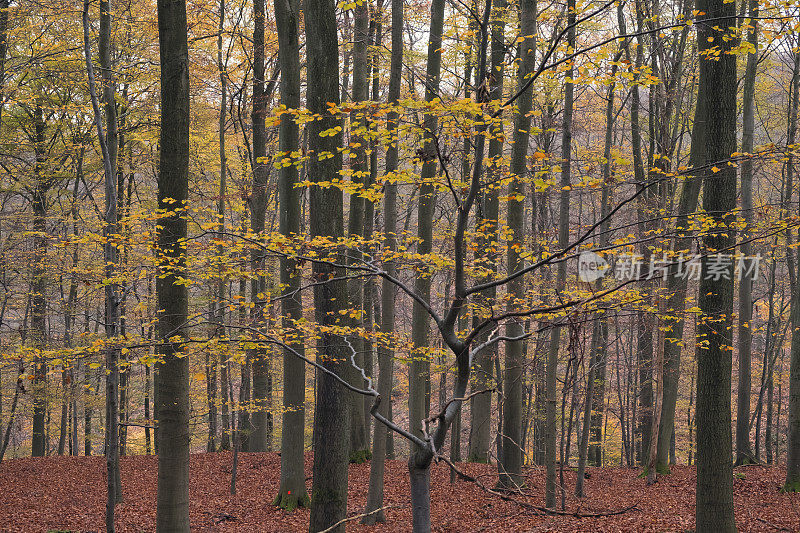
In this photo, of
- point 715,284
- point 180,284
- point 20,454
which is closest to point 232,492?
point 180,284

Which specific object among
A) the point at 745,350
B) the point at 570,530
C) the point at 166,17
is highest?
the point at 166,17

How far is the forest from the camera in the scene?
4.67 metres

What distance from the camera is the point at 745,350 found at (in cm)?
1296

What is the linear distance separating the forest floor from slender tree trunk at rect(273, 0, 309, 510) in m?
0.64

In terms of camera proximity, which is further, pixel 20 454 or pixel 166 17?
pixel 20 454

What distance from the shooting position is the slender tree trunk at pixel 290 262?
8789mm

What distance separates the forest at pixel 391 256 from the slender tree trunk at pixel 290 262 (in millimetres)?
52

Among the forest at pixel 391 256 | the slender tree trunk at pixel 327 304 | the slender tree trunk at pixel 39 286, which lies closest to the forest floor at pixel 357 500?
the forest at pixel 391 256

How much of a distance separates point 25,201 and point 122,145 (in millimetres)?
4103

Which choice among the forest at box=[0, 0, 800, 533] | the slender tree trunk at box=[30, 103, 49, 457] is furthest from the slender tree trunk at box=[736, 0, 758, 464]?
the slender tree trunk at box=[30, 103, 49, 457]

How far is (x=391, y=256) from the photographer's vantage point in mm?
6293

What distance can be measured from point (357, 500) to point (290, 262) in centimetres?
541

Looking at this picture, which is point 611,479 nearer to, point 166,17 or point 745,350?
point 745,350

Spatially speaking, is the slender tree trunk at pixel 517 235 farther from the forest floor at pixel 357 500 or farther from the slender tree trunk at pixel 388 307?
the slender tree trunk at pixel 388 307
